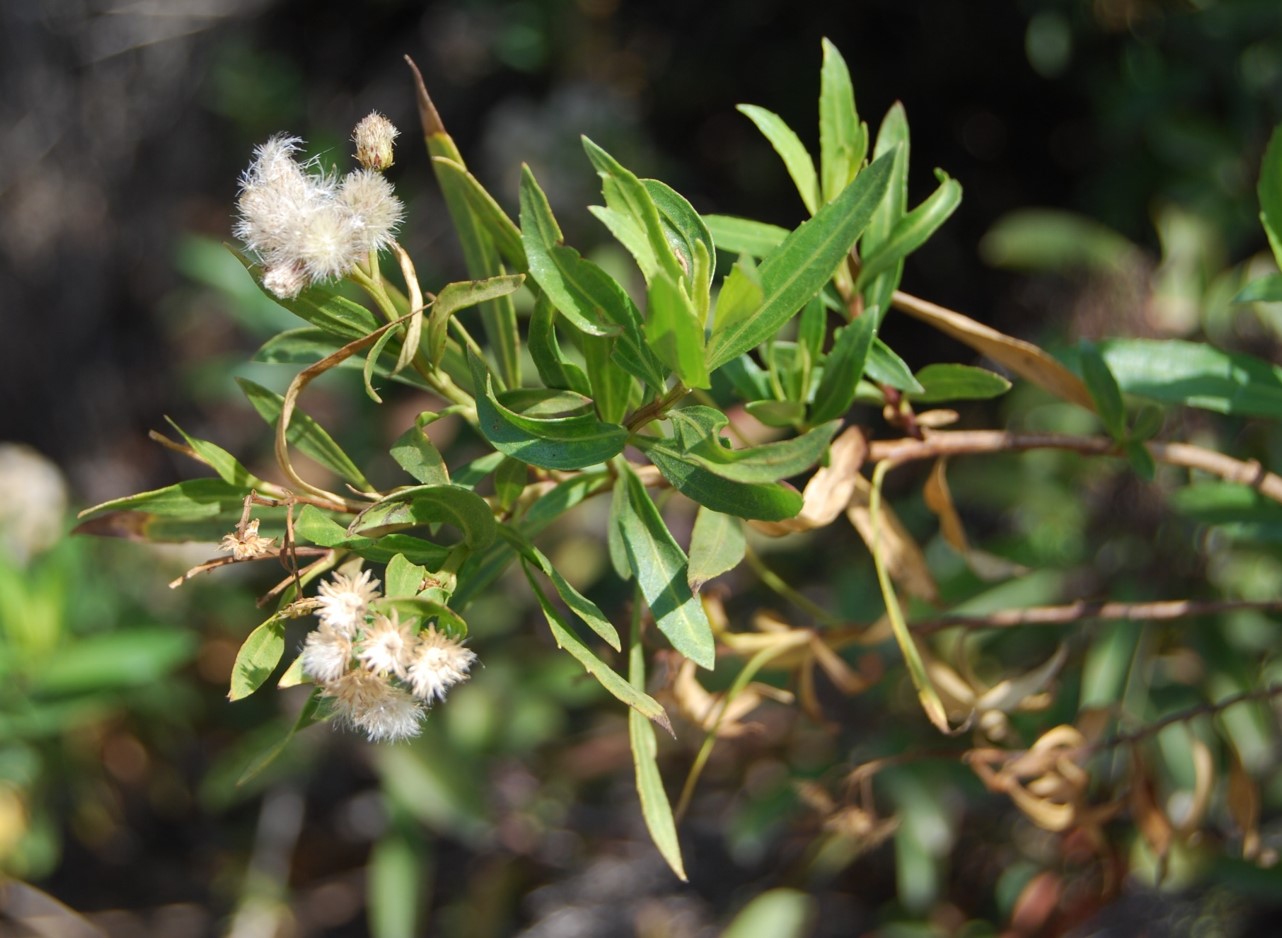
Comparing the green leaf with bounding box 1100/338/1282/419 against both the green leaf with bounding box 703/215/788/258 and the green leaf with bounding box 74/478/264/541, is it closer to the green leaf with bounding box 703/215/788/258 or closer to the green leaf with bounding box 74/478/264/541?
the green leaf with bounding box 703/215/788/258

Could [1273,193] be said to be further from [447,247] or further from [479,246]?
[447,247]

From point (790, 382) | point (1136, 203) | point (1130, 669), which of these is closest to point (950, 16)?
point (1136, 203)

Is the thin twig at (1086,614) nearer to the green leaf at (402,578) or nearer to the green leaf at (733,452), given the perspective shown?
the green leaf at (733,452)

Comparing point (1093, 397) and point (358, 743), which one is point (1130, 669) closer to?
point (1093, 397)

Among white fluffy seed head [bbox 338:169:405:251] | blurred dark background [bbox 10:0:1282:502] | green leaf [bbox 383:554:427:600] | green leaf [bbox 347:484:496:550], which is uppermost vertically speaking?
white fluffy seed head [bbox 338:169:405:251]

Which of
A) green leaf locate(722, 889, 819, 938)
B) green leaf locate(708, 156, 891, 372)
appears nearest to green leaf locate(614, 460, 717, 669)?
green leaf locate(708, 156, 891, 372)
